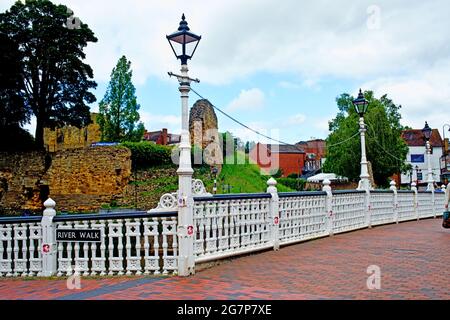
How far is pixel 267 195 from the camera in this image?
376 inches

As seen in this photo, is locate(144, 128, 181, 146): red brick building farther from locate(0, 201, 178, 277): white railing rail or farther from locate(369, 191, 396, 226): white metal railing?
locate(0, 201, 178, 277): white railing rail

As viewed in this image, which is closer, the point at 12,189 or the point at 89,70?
the point at 12,189

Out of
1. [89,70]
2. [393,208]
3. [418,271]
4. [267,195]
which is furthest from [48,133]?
[418,271]

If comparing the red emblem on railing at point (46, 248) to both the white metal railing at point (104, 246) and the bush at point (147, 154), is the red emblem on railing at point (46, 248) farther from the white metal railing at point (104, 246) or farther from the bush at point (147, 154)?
the bush at point (147, 154)

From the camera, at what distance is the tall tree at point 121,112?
140 ft

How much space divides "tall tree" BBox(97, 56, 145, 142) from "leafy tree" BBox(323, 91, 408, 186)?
18.5m

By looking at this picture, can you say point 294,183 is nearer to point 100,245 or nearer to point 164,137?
point 164,137

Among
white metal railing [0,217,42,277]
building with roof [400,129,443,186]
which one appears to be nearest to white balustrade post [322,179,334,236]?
white metal railing [0,217,42,277]

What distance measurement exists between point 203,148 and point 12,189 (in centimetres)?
1400

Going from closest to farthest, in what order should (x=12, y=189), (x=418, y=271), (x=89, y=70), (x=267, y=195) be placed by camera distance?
(x=418, y=271)
(x=267, y=195)
(x=12, y=189)
(x=89, y=70)

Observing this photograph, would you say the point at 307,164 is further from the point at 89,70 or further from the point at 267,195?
the point at 267,195

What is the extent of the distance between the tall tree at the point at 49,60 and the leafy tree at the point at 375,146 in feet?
71.8

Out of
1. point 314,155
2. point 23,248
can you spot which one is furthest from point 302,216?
point 314,155

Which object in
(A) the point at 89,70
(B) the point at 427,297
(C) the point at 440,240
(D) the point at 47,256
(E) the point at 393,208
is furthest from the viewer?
(A) the point at 89,70
